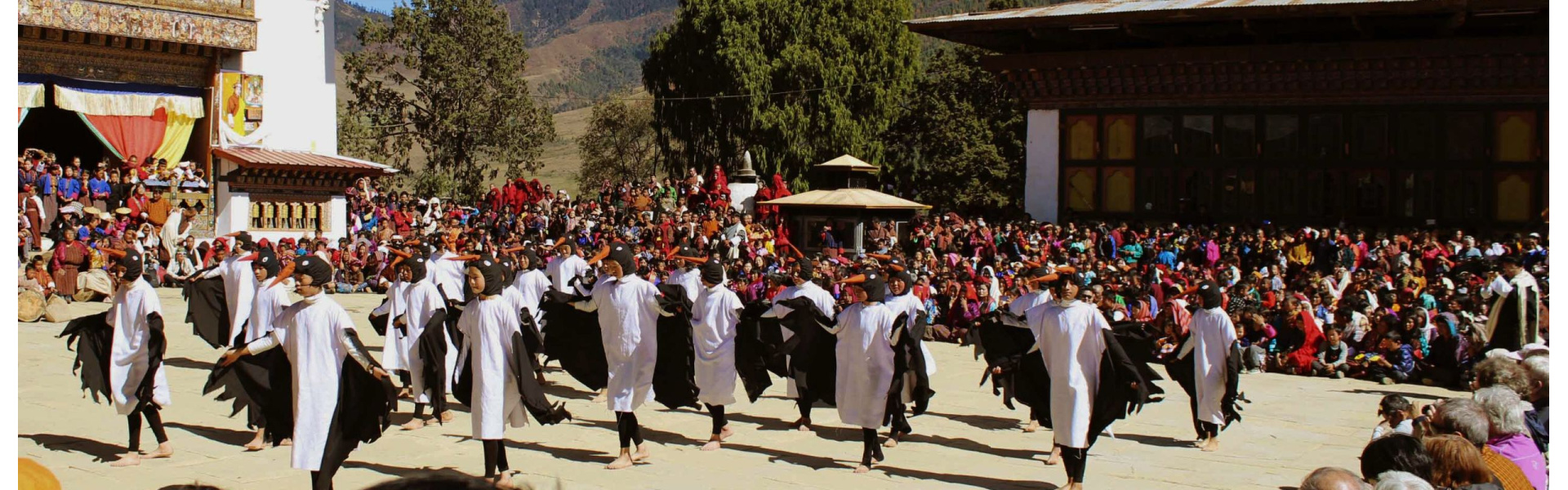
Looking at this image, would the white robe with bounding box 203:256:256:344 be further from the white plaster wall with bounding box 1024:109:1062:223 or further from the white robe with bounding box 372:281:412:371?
the white plaster wall with bounding box 1024:109:1062:223

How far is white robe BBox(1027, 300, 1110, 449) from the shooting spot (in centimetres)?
991

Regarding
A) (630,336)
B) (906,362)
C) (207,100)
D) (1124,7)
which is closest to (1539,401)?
(906,362)

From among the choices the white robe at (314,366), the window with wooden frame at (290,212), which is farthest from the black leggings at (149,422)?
the window with wooden frame at (290,212)

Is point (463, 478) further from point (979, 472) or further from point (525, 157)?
point (525, 157)

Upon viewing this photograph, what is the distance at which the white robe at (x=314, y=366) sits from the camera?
8898 mm

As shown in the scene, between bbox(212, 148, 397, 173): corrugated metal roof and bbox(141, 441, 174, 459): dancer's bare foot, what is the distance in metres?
20.1

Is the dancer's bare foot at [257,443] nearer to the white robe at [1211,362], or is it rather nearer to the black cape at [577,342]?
the black cape at [577,342]

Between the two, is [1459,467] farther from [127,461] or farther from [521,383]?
[127,461]

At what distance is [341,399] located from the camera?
8984 mm

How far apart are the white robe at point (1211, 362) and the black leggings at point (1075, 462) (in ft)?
7.85

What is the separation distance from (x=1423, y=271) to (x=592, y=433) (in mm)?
12849

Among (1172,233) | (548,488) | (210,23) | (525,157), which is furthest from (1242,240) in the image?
(525,157)

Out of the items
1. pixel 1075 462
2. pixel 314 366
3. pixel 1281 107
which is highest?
pixel 1281 107

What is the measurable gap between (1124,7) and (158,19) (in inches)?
751
